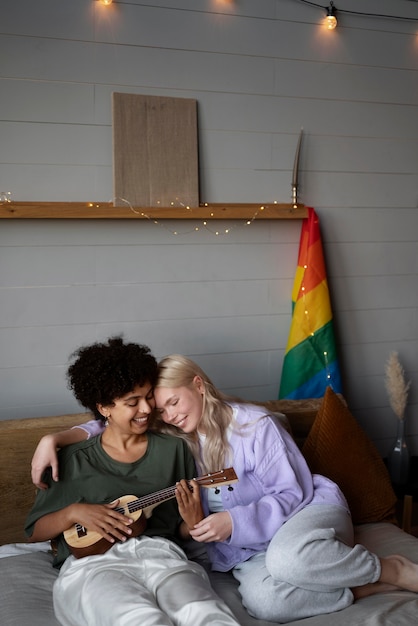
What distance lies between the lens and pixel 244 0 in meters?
2.67

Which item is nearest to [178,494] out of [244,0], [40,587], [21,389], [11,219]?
[40,587]

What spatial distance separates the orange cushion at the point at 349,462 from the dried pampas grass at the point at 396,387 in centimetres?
50

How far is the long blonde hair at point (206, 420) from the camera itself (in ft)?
6.71

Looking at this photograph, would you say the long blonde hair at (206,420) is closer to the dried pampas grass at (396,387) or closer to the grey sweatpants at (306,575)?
the grey sweatpants at (306,575)

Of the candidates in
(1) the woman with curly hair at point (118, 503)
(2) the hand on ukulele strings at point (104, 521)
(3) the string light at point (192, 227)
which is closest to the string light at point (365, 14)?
(3) the string light at point (192, 227)

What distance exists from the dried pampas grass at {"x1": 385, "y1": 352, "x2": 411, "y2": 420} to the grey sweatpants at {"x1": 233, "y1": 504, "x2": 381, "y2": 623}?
1.11 metres

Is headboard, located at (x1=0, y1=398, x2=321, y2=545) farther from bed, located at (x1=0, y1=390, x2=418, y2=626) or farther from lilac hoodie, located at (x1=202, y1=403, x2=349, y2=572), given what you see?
lilac hoodie, located at (x1=202, y1=403, x2=349, y2=572)

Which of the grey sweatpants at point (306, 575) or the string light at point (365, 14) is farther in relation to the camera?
the string light at point (365, 14)

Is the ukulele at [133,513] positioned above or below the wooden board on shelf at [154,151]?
below

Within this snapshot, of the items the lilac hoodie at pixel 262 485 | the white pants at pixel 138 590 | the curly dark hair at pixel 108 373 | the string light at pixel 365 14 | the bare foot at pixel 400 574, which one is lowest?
the bare foot at pixel 400 574

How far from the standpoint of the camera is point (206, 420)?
207 cm

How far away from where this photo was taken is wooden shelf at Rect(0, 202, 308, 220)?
2389 mm

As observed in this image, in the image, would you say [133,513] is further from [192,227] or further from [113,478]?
[192,227]

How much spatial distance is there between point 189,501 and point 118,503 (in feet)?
0.64
